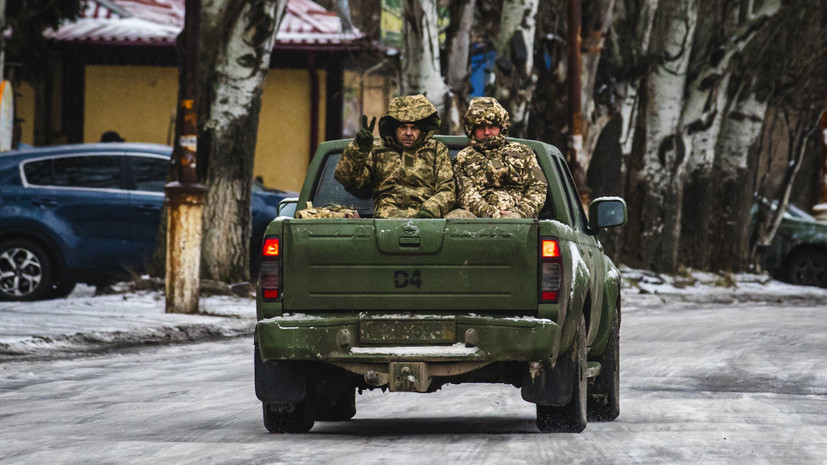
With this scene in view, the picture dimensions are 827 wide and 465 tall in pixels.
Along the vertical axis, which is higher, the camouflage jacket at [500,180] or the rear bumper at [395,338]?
the camouflage jacket at [500,180]

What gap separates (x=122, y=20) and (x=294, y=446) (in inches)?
1034

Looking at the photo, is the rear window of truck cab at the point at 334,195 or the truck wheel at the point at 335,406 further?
the truck wheel at the point at 335,406

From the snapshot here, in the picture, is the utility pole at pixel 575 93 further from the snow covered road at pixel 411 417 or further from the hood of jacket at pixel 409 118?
the hood of jacket at pixel 409 118

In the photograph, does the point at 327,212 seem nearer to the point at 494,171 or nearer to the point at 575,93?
the point at 494,171

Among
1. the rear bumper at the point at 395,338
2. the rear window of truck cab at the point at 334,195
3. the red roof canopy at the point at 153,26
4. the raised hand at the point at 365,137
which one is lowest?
the rear bumper at the point at 395,338

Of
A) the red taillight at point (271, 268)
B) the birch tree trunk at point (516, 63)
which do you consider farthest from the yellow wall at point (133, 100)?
the red taillight at point (271, 268)

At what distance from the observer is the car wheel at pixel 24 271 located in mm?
19109

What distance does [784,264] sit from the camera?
30.2 metres

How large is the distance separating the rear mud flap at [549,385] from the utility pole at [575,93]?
16394mm

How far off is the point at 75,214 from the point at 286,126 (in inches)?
622

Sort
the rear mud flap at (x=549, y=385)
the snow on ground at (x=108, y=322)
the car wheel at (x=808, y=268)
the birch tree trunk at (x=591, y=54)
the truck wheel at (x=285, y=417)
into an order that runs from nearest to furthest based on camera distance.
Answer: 1. the rear mud flap at (x=549, y=385)
2. the truck wheel at (x=285, y=417)
3. the snow on ground at (x=108, y=322)
4. the birch tree trunk at (x=591, y=54)
5. the car wheel at (x=808, y=268)

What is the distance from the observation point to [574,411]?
894cm

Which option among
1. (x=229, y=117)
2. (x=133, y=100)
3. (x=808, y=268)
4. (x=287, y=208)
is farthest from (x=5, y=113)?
(x=133, y=100)

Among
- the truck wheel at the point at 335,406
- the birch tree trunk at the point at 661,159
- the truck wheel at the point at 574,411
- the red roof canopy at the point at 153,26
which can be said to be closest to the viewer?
the truck wheel at the point at 574,411
